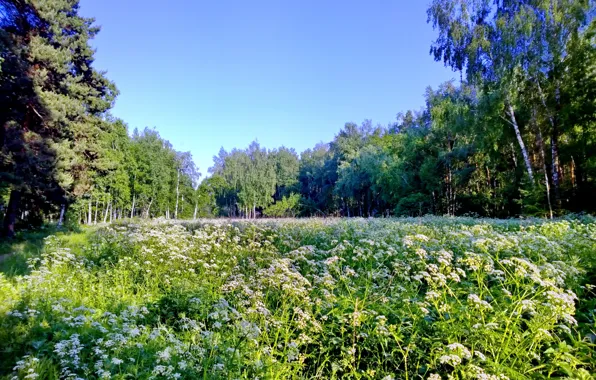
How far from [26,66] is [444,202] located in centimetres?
2948

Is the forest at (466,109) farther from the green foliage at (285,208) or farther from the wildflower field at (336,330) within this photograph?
the green foliage at (285,208)

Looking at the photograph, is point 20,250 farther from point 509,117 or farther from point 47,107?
point 509,117

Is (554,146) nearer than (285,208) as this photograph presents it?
Yes

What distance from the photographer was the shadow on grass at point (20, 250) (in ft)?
22.8

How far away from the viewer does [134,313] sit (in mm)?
3289

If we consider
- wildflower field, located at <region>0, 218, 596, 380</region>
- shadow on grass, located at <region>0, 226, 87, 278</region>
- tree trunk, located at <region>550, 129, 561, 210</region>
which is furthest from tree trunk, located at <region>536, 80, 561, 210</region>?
shadow on grass, located at <region>0, 226, 87, 278</region>

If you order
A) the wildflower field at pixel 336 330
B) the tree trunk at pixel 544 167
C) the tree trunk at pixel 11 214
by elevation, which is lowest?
the wildflower field at pixel 336 330

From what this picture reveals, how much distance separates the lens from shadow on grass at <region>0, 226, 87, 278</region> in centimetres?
696

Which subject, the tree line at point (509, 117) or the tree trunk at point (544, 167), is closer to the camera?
the tree line at point (509, 117)

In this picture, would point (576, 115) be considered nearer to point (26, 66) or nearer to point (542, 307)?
point (542, 307)

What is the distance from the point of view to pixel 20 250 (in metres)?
9.73

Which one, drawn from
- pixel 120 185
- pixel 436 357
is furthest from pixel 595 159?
pixel 120 185

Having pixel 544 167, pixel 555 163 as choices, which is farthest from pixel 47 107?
pixel 544 167

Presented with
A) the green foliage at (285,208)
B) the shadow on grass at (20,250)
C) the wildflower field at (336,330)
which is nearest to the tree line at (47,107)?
the shadow on grass at (20,250)
